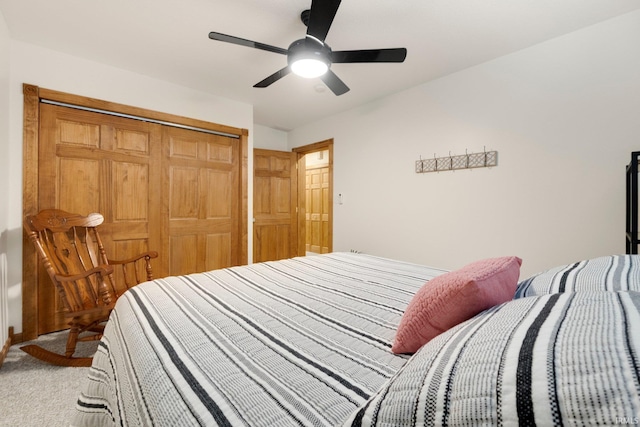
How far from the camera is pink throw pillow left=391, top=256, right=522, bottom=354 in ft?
2.68

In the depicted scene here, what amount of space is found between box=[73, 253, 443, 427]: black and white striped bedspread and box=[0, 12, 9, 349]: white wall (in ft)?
5.43

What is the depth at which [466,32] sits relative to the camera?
7.61ft

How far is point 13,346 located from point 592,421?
143 inches

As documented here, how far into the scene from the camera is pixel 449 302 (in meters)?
0.83

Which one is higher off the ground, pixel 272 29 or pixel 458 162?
Answer: pixel 272 29

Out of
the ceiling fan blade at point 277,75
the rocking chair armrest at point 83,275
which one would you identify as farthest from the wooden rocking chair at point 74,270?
the ceiling fan blade at point 277,75

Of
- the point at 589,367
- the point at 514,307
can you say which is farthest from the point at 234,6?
the point at 589,367

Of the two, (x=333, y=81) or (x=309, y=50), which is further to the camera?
(x=333, y=81)

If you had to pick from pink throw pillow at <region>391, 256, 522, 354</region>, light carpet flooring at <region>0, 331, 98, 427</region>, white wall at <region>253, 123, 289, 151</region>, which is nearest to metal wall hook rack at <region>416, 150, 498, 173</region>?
pink throw pillow at <region>391, 256, 522, 354</region>

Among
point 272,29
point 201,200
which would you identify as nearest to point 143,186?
point 201,200

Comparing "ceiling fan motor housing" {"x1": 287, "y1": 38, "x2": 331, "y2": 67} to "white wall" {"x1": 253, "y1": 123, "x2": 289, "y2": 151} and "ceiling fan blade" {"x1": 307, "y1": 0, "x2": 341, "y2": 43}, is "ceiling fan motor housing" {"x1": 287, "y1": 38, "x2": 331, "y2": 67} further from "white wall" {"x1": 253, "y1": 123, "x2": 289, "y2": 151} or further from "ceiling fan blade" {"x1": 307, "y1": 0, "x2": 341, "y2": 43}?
"white wall" {"x1": 253, "y1": 123, "x2": 289, "y2": 151}

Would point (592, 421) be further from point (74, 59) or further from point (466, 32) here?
point (74, 59)

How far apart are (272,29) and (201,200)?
218 centimetres

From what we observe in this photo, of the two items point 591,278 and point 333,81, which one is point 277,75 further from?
point 591,278
